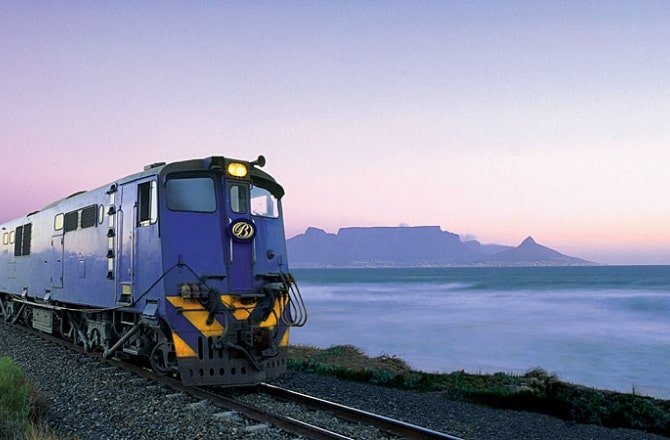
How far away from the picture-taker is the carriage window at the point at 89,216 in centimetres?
1059

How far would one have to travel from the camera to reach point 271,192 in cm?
977

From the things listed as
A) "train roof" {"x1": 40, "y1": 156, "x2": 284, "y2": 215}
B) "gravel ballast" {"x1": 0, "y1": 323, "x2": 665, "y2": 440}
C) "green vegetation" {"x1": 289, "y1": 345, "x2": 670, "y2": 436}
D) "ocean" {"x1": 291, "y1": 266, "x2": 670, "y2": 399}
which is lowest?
"ocean" {"x1": 291, "y1": 266, "x2": 670, "y2": 399}

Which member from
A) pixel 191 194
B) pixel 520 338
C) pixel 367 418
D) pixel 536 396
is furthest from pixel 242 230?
pixel 520 338

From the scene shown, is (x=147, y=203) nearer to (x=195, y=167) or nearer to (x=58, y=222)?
(x=195, y=167)

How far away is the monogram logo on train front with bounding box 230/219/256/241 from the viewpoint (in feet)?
28.7

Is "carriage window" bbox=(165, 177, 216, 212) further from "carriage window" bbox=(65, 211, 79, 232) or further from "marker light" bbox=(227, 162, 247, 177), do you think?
"carriage window" bbox=(65, 211, 79, 232)

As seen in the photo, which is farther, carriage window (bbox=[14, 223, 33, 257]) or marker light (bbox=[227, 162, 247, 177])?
carriage window (bbox=[14, 223, 33, 257])

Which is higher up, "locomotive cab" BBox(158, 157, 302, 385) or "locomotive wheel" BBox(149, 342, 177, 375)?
"locomotive cab" BBox(158, 157, 302, 385)

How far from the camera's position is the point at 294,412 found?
25.5ft

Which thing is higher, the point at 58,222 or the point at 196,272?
the point at 58,222

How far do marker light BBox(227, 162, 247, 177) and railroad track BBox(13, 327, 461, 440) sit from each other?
331 cm

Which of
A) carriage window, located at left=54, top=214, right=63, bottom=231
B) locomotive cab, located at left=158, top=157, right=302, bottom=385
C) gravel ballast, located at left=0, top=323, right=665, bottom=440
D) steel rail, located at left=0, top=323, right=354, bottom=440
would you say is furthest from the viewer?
carriage window, located at left=54, top=214, right=63, bottom=231

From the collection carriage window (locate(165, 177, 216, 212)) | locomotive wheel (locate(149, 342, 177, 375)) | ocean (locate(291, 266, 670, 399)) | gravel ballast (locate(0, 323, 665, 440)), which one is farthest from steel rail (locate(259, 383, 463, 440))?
ocean (locate(291, 266, 670, 399))

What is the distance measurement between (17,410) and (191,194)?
3.66m
